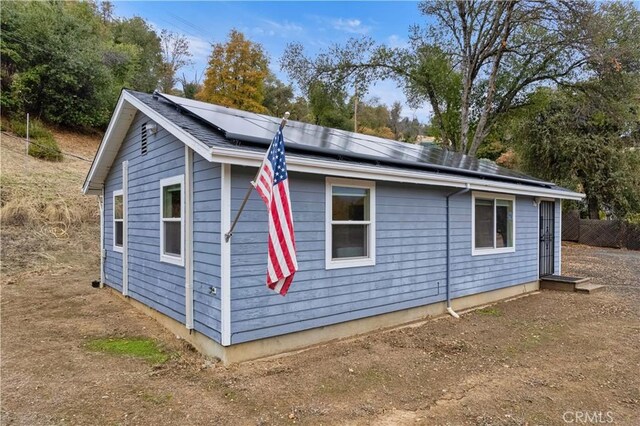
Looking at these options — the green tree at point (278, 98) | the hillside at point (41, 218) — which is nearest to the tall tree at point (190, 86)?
the green tree at point (278, 98)

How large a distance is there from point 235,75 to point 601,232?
21173mm

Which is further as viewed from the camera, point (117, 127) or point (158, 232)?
point (117, 127)

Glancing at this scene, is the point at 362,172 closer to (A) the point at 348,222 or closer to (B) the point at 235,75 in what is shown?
(A) the point at 348,222

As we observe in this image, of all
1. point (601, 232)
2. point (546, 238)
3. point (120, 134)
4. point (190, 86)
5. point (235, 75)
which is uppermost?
point (190, 86)

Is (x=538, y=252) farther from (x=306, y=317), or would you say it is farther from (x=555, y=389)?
(x=306, y=317)

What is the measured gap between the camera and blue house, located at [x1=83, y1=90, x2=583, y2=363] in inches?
168

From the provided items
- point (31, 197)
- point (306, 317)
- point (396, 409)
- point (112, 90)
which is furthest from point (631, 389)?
point (112, 90)

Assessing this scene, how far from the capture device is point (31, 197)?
11086mm

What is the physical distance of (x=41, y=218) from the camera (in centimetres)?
1085

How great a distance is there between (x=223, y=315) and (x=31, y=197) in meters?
10.1

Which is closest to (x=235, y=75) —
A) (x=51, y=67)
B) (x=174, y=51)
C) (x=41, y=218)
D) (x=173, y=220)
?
(x=174, y=51)

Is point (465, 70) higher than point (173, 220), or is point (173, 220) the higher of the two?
point (465, 70)

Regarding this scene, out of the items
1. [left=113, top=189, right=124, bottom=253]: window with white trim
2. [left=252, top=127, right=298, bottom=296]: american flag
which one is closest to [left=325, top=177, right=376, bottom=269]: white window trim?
[left=252, top=127, right=298, bottom=296]: american flag

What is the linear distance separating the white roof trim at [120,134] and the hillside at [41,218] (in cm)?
232
